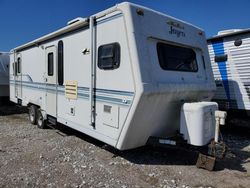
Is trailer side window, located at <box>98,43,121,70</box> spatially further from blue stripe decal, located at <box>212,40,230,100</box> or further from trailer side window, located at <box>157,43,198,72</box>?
blue stripe decal, located at <box>212,40,230,100</box>

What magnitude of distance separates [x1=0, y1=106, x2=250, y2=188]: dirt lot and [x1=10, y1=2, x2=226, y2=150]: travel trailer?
1.72 feet

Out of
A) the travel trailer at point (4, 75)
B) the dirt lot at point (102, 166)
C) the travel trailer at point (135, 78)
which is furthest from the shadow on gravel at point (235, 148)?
the travel trailer at point (4, 75)

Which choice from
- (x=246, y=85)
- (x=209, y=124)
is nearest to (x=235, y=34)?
(x=246, y=85)

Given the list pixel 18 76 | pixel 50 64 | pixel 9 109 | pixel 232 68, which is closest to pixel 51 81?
pixel 50 64

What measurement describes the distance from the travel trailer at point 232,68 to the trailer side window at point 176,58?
2.02m

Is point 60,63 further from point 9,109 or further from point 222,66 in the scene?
point 9,109

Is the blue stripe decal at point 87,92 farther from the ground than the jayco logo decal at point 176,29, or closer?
closer

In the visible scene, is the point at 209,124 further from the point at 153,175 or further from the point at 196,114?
the point at 153,175

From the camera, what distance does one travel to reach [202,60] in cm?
626

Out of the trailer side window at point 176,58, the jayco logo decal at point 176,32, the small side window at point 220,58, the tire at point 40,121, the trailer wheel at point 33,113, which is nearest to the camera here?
the trailer side window at point 176,58

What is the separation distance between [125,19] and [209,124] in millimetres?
2493

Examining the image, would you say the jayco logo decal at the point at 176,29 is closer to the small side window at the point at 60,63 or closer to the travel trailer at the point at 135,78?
the travel trailer at the point at 135,78

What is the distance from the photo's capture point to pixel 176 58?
5586 mm

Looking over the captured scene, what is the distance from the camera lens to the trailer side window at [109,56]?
4993mm
